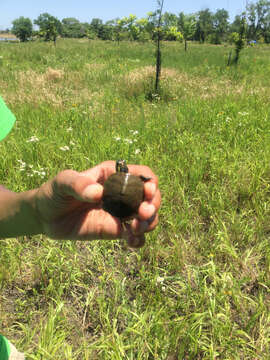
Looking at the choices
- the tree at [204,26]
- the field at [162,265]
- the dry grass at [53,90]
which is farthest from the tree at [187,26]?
the field at [162,265]

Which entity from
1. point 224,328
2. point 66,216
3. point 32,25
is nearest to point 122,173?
point 66,216

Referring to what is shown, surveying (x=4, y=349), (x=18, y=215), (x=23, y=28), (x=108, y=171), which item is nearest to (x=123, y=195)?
(x=108, y=171)

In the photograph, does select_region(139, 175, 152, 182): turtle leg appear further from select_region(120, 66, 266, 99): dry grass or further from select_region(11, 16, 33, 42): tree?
select_region(11, 16, 33, 42): tree

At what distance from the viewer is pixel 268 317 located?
65.8 inches

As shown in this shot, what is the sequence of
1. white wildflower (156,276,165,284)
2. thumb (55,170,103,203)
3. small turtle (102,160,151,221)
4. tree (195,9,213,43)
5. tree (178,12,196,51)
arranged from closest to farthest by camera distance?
thumb (55,170,103,203) < small turtle (102,160,151,221) < white wildflower (156,276,165,284) < tree (178,12,196,51) < tree (195,9,213,43)

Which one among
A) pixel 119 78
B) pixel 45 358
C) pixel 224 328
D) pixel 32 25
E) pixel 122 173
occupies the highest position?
pixel 32 25

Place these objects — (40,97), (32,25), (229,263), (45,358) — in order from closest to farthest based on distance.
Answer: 1. (45,358)
2. (229,263)
3. (40,97)
4. (32,25)

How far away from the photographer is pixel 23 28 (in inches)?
2857

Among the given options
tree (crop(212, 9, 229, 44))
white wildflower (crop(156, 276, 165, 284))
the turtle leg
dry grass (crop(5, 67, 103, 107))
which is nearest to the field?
white wildflower (crop(156, 276, 165, 284))

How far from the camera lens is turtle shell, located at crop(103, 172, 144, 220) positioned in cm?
129

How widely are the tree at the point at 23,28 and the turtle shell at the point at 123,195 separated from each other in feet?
299

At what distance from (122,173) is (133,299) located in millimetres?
1128

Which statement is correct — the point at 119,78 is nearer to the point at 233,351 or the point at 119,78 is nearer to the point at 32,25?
the point at 233,351

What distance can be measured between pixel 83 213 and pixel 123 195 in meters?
0.26
